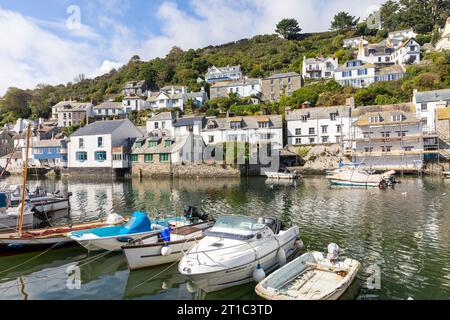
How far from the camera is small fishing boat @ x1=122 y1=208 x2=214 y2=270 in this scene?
14324 mm

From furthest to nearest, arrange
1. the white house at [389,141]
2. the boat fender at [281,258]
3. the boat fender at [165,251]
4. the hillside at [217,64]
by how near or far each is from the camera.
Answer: the hillside at [217,64] < the white house at [389,141] < the boat fender at [165,251] < the boat fender at [281,258]

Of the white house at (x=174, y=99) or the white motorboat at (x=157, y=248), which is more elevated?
the white house at (x=174, y=99)

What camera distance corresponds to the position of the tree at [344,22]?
136500 mm

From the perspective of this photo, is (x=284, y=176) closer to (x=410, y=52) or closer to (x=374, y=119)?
(x=374, y=119)

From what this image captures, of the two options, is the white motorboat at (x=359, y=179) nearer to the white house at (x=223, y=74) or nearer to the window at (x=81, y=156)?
the window at (x=81, y=156)

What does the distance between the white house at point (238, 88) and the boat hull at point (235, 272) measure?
82.3 meters

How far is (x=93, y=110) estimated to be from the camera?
99.2 m

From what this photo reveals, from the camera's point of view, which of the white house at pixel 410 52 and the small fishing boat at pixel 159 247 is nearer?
the small fishing boat at pixel 159 247

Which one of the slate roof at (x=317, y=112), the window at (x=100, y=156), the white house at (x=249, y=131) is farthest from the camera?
the window at (x=100, y=156)

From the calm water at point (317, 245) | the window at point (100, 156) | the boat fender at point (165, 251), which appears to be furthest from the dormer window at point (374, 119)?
the boat fender at point (165, 251)

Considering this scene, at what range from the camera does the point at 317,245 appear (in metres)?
17.8

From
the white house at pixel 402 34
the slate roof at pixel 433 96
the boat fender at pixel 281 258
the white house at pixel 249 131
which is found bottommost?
the boat fender at pixel 281 258

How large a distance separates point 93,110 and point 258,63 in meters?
59.5
